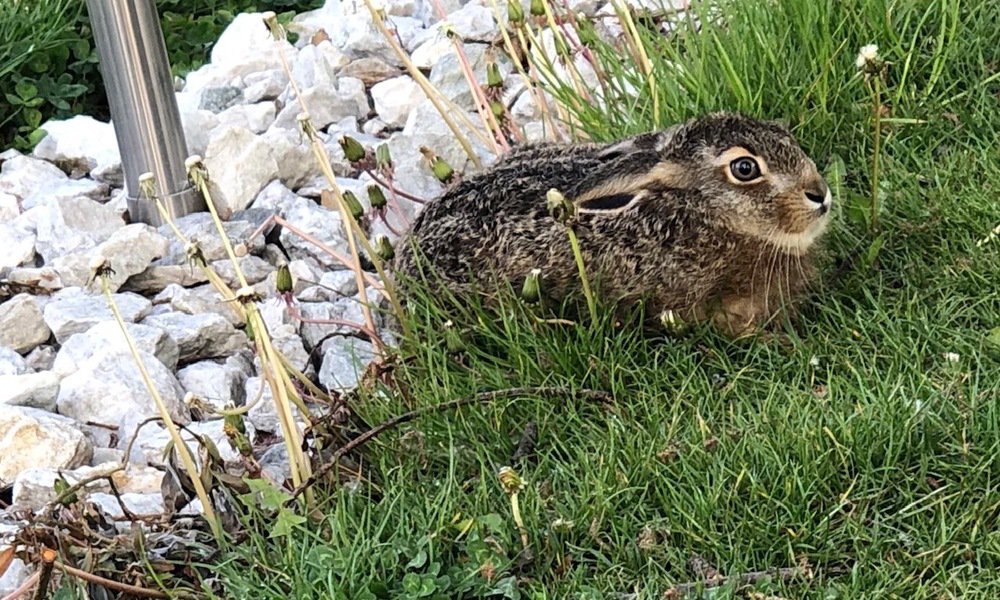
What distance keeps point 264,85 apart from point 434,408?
2.32 metres

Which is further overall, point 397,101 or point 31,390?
point 397,101

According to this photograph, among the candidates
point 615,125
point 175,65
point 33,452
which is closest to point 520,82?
point 615,125

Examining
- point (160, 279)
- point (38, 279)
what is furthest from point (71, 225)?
point (160, 279)

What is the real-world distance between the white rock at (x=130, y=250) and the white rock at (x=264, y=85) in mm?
1061

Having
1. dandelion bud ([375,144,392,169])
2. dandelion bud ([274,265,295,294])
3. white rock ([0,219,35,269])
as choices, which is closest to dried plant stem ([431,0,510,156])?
dandelion bud ([375,144,392,169])

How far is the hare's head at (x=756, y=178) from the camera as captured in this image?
3682mm

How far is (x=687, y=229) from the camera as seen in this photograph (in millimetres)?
3723

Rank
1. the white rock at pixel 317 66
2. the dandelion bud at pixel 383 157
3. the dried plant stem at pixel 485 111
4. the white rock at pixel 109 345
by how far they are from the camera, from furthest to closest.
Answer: the white rock at pixel 317 66, the dried plant stem at pixel 485 111, the dandelion bud at pixel 383 157, the white rock at pixel 109 345

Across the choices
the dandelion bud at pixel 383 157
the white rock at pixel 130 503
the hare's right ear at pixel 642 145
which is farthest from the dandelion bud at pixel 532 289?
the white rock at pixel 130 503

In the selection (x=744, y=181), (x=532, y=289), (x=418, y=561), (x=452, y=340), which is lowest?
(x=418, y=561)

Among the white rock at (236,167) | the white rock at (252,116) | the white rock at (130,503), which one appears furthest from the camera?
the white rock at (252,116)

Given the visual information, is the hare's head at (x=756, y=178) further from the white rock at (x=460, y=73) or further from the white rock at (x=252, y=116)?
the white rock at (x=252, y=116)

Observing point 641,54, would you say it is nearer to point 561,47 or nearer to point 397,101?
point 561,47

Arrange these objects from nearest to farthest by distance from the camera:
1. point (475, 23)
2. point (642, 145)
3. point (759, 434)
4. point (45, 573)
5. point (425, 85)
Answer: point (45, 573), point (759, 434), point (642, 145), point (425, 85), point (475, 23)
